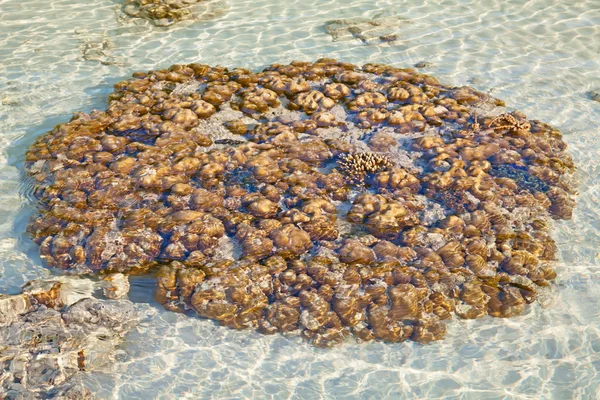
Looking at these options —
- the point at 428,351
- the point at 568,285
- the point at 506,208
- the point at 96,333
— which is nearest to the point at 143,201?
the point at 96,333

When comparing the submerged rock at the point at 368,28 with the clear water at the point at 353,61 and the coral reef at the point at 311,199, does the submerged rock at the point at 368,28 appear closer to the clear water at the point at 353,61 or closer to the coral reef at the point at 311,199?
the clear water at the point at 353,61

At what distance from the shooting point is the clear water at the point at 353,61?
19.4ft

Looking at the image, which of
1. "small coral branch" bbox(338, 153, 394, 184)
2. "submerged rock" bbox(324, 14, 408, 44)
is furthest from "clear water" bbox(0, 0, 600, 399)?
"small coral branch" bbox(338, 153, 394, 184)

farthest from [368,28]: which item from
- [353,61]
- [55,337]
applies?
[55,337]

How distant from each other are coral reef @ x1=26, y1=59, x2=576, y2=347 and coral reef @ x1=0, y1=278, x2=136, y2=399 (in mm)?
514

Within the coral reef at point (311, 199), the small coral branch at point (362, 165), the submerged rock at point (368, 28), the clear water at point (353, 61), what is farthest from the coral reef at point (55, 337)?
the submerged rock at point (368, 28)

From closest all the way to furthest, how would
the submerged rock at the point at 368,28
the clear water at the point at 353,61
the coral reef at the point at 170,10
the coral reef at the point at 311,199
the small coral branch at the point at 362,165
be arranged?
the clear water at the point at 353,61, the coral reef at the point at 311,199, the small coral branch at the point at 362,165, the submerged rock at the point at 368,28, the coral reef at the point at 170,10

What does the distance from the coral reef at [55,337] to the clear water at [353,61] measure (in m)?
0.28

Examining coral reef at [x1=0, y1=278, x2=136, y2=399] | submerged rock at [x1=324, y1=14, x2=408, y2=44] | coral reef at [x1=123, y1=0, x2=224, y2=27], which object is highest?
coral reef at [x1=123, y1=0, x2=224, y2=27]

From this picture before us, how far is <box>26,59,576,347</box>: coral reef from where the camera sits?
21.5ft

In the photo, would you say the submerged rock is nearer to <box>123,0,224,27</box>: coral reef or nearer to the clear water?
the clear water

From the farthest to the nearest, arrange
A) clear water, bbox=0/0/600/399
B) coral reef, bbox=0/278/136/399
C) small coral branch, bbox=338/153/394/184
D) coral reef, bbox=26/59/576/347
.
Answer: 1. small coral branch, bbox=338/153/394/184
2. coral reef, bbox=26/59/576/347
3. clear water, bbox=0/0/600/399
4. coral reef, bbox=0/278/136/399

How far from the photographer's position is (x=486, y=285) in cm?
674

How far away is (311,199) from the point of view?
7.71 metres
